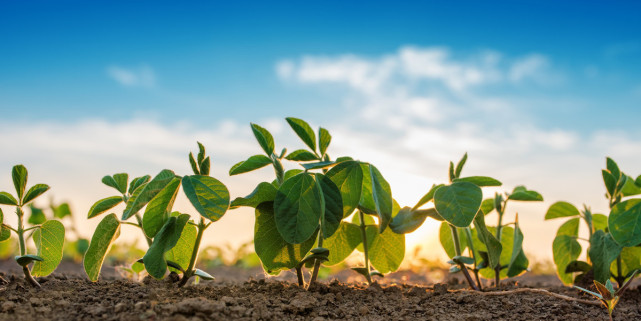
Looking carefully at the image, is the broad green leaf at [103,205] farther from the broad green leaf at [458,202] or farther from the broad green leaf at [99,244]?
the broad green leaf at [458,202]

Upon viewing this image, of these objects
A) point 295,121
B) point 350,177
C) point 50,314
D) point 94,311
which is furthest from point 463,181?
point 50,314

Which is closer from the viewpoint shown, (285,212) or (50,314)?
(50,314)

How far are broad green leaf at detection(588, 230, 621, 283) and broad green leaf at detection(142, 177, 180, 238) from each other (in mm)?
2069

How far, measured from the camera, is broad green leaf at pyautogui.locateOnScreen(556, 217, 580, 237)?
2756mm

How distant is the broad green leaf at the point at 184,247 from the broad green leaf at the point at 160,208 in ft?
0.79

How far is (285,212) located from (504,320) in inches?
39.5

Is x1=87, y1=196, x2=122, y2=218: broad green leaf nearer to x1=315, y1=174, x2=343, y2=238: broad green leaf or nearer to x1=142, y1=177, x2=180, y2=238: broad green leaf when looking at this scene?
x1=142, y1=177, x2=180, y2=238: broad green leaf

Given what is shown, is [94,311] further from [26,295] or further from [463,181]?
[463,181]

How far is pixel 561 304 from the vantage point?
223 cm

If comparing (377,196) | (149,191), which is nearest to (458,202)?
(377,196)

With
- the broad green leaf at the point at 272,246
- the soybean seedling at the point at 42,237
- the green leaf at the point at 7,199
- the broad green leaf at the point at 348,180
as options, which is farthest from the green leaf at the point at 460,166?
the green leaf at the point at 7,199

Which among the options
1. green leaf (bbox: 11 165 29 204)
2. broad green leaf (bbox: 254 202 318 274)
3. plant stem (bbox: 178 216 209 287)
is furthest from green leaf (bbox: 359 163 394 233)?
green leaf (bbox: 11 165 29 204)

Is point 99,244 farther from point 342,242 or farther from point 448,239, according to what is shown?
point 448,239

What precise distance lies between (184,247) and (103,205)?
385mm
